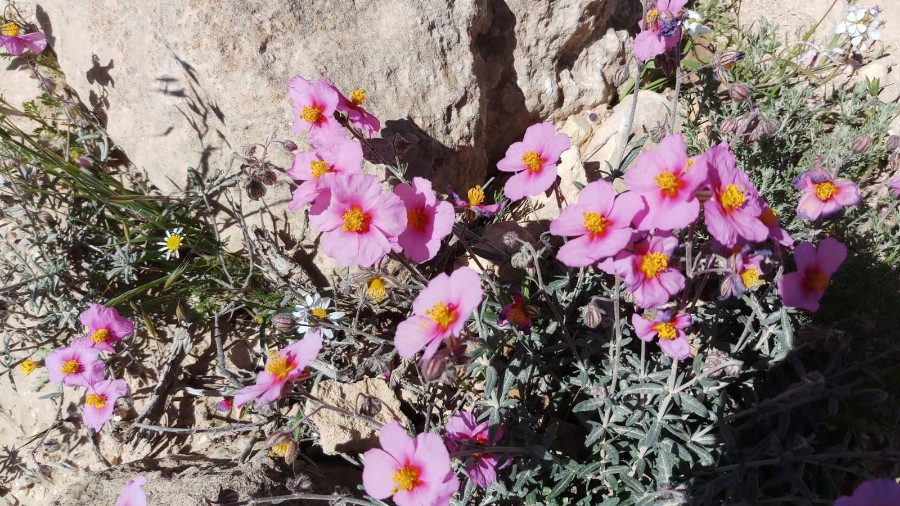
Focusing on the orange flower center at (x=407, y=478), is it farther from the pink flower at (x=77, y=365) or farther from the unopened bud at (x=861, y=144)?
the unopened bud at (x=861, y=144)

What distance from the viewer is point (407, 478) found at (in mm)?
2418

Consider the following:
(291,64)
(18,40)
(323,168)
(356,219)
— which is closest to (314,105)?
(323,168)

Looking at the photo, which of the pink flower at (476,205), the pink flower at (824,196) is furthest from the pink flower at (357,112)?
the pink flower at (824,196)

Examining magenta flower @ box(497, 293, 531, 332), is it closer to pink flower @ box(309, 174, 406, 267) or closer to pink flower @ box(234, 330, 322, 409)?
pink flower @ box(309, 174, 406, 267)

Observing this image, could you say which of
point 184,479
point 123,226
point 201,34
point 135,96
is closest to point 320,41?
point 201,34

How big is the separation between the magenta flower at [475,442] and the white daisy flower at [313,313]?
3.36 ft

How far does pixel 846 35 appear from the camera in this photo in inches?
187

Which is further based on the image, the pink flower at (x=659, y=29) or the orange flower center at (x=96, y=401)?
the orange flower center at (x=96, y=401)

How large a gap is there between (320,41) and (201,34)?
0.71 metres

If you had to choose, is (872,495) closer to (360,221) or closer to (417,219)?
(417,219)

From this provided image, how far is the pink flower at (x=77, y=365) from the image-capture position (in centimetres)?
369

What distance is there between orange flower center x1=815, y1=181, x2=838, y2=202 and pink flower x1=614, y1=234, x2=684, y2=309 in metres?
1.13

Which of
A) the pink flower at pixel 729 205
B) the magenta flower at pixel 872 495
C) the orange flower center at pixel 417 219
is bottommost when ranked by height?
the magenta flower at pixel 872 495

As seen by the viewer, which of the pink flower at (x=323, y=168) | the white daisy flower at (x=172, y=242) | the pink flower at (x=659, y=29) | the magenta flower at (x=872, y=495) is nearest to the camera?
the magenta flower at (x=872, y=495)
